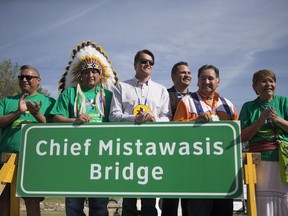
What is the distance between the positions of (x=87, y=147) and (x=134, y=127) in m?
0.46

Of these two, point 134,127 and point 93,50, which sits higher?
point 93,50

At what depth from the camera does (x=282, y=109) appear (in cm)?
314

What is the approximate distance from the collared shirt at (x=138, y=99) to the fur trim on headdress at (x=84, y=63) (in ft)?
1.51

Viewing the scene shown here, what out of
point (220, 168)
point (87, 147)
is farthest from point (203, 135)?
point (87, 147)

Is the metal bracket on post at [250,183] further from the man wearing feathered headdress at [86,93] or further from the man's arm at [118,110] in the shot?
the man wearing feathered headdress at [86,93]

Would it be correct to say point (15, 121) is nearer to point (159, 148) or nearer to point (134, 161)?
point (134, 161)

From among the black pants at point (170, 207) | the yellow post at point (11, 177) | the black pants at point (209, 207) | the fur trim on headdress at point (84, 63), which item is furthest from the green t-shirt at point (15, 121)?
the black pants at point (209, 207)

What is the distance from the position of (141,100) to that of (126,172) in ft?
3.29

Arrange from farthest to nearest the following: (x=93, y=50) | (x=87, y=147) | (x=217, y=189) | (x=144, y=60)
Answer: (x=93, y=50)
(x=144, y=60)
(x=87, y=147)
(x=217, y=189)

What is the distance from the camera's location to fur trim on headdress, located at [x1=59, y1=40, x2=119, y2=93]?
3787 millimetres

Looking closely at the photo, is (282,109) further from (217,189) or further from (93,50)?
(93,50)

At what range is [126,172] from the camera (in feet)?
8.57

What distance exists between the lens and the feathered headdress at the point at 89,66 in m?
3.58

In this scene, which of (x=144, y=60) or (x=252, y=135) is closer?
(x=252, y=135)
